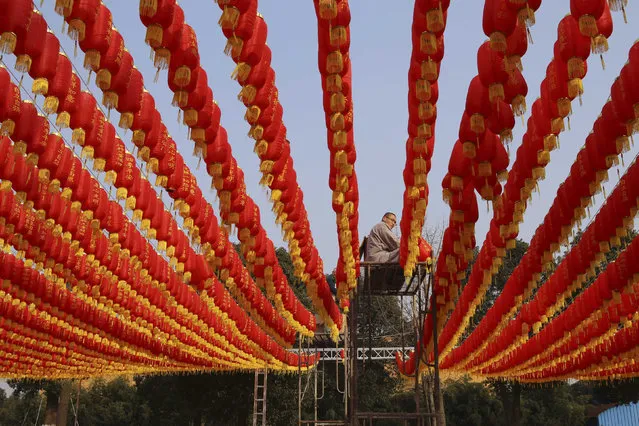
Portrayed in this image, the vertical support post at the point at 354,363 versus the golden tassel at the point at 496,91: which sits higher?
the golden tassel at the point at 496,91

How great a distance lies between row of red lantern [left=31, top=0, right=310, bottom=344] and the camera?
3707 millimetres

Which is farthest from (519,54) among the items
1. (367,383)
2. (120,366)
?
(367,383)

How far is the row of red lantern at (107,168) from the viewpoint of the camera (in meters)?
4.57

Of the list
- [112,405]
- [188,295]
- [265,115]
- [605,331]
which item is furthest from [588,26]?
[112,405]

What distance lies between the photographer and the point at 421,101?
14.7ft

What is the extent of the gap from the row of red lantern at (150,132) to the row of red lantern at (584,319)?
3.59 meters

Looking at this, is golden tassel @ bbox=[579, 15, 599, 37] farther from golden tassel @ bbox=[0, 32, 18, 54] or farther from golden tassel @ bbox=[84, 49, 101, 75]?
golden tassel @ bbox=[0, 32, 18, 54]

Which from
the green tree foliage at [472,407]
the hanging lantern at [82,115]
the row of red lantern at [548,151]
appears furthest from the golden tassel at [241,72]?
the green tree foliage at [472,407]

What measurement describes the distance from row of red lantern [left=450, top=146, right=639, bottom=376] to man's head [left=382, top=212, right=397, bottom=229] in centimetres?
175

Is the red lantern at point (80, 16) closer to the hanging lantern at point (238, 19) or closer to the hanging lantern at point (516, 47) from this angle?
the hanging lantern at point (238, 19)

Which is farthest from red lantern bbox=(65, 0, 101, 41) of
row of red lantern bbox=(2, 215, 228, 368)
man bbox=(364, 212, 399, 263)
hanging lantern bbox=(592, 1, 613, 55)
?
man bbox=(364, 212, 399, 263)

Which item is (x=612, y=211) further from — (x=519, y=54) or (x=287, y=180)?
(x=287, y=180)

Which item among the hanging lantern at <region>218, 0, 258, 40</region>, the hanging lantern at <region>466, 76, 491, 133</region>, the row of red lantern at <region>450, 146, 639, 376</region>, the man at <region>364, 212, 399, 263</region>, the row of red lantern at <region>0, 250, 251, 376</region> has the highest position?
the man at <region>364, 212, 399, 263</region>

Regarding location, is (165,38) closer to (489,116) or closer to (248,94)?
(248,94)
